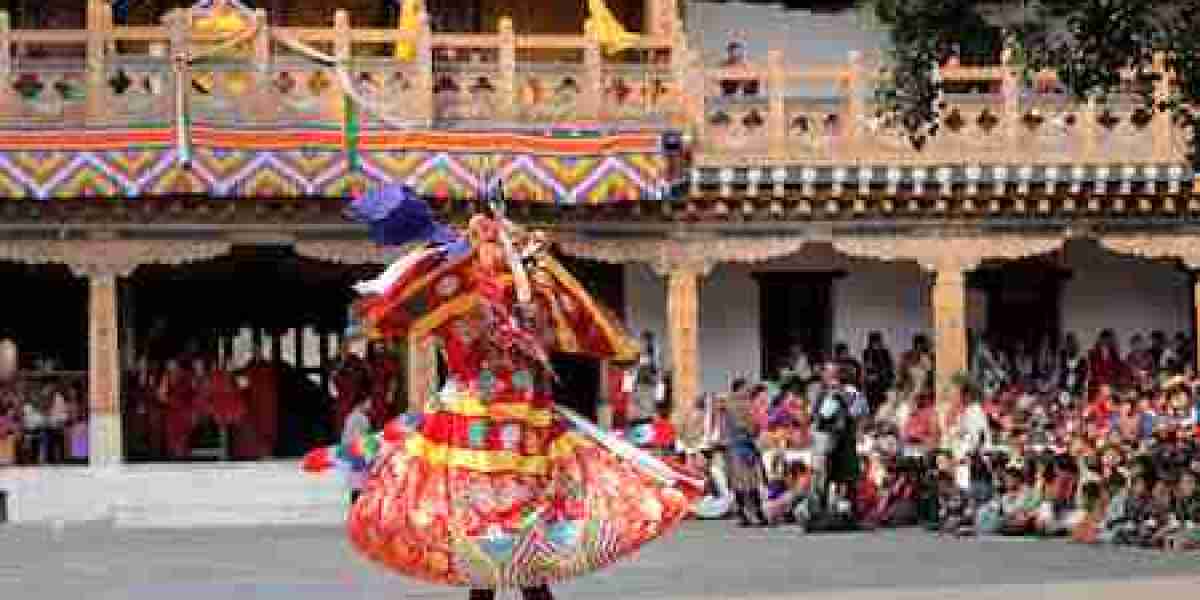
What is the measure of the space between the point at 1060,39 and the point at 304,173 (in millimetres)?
13131

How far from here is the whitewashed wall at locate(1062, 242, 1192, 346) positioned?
1235 inches

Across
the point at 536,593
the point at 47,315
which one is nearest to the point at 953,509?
the point at 536,593

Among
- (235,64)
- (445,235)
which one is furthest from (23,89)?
(445,235)

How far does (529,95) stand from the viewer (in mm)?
27531

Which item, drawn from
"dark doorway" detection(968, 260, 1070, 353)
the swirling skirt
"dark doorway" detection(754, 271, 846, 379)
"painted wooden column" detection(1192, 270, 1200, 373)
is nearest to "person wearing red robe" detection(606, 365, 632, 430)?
the swirling skirt

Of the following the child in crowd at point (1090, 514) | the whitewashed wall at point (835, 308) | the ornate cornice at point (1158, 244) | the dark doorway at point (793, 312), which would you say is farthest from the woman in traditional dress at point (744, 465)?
the ornate cornice at point (1158, 244)

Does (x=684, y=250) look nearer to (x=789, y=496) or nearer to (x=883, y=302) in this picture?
(x=883, y=302)

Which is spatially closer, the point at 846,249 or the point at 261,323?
the point at 846,249

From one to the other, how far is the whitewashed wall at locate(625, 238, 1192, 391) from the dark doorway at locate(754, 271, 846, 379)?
0.10m

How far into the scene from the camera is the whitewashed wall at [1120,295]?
3136cm

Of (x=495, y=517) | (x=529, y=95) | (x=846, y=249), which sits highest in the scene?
(x=529, y=95)

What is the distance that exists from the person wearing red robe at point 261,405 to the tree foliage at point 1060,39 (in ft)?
50.1

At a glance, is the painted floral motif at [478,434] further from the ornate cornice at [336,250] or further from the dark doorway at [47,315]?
the dark doorway at [47,315]

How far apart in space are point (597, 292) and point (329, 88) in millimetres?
5404
